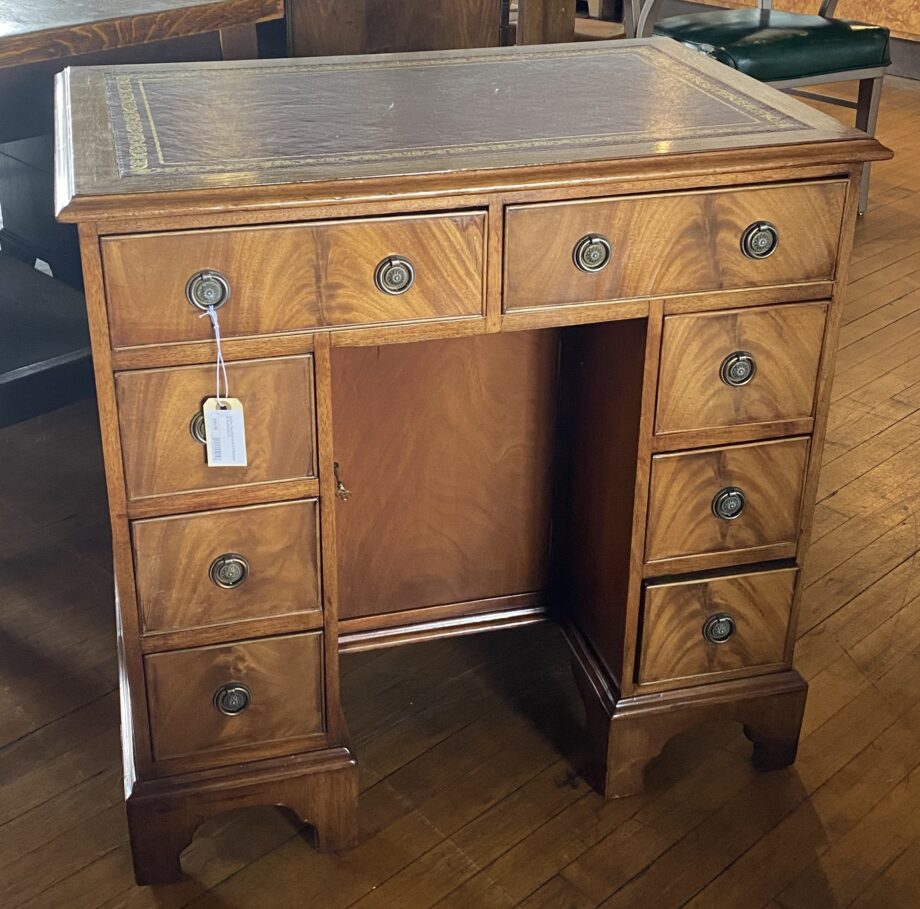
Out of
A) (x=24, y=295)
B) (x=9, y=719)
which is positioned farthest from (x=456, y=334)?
(x=24, y=295)

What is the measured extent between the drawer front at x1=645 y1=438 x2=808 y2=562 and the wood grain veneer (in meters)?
0.28

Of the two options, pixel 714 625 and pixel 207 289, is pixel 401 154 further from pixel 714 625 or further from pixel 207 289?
pixel 714 625

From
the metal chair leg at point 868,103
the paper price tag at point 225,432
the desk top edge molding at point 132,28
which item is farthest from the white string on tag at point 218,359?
the metal chair leg at point 868,103

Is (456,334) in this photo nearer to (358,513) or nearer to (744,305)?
(744,305)

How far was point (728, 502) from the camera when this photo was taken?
150 centimetres

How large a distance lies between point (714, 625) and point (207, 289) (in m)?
0.75

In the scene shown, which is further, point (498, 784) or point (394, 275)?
point (498, 784)

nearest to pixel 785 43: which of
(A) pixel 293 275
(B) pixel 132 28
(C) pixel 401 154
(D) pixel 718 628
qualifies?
(B) pixel 132 28

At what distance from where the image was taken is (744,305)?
1.39 m

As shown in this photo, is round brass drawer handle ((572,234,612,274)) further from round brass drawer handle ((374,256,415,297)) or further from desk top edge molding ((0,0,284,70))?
desk top edge molding ((0,0,284,70))

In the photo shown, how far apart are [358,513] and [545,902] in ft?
1.79

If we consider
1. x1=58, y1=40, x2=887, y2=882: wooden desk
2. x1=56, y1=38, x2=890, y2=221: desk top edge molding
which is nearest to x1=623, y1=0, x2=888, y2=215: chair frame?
x1=58, y1=40, x2=887, y2=882: wooden desk

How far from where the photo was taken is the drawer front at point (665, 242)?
50.8 inches

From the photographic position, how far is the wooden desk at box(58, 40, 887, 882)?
4.06 feet
